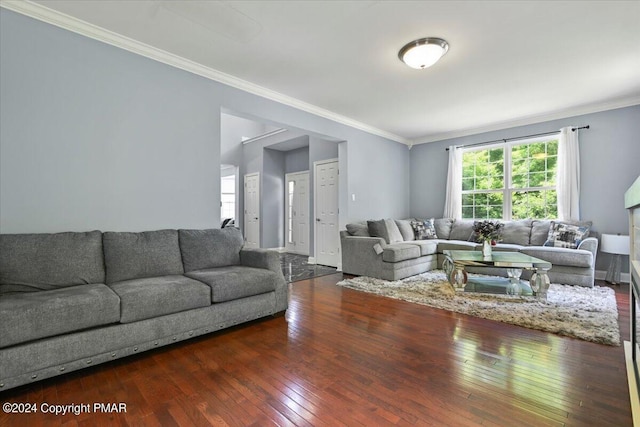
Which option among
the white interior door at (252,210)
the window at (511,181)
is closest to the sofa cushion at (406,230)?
the window at (511,181)

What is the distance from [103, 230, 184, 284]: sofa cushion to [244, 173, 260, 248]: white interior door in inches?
194

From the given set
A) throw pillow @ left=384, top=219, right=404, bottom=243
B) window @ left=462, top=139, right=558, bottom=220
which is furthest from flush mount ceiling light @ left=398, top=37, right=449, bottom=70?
window @ left=462, top=139, right=558, bottom=220

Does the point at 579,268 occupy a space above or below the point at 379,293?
above

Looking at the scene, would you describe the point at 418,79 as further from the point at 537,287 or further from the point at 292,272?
the point at 292,272

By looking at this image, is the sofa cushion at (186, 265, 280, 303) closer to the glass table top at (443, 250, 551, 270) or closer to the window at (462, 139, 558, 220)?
the glass table top at (443, 250, 551, 270)

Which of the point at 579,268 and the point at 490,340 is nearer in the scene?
the point at 490,340

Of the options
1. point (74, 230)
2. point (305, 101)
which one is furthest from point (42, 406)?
point (305, 101)

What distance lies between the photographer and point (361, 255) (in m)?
4.83

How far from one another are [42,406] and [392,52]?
3.77m

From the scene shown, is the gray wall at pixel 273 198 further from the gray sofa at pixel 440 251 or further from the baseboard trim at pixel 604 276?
the baseboard trim at pixel 604 276

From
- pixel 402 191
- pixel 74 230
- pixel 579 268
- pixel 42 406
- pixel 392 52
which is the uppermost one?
pixel 392 52

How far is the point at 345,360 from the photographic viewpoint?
2.10 meters

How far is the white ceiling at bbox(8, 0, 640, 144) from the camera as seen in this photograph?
96.3 inches

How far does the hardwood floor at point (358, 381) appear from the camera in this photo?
152 cm
